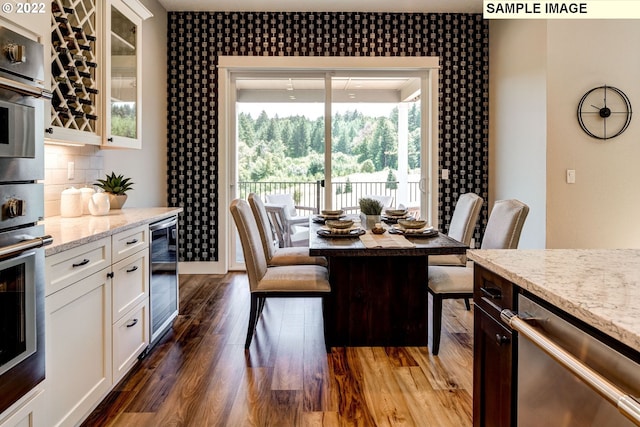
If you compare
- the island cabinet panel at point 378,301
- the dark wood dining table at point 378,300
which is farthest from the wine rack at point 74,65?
the island cabinet panel at point 378,301

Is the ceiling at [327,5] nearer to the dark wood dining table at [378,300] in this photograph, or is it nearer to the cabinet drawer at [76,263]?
the dark wood dining table at [378,300]

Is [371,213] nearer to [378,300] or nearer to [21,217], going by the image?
[378,300]

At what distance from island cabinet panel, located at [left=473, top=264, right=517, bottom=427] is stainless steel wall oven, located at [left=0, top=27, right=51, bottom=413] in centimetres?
151

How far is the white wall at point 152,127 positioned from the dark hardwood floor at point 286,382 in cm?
155

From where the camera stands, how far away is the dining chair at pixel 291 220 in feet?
14.9

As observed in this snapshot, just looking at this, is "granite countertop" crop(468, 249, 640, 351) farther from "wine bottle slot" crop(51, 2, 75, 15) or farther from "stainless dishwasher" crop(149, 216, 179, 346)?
"wine bottle slot" crop(51, 2, 75, 15)

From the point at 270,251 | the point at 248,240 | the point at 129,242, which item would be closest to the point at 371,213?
the point at 270,251

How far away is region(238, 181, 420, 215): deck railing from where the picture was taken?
17.4 feet

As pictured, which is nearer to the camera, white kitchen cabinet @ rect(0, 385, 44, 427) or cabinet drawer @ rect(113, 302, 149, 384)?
white kitchen cabinet @ rect(0, 385, 44, 427)

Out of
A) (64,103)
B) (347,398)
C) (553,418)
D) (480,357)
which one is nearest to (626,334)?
(553,418)

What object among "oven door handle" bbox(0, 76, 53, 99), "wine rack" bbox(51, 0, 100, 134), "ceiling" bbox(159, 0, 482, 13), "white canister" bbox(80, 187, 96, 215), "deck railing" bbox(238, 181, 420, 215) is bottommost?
"white canister" bbox(80, 187, 96, 215)

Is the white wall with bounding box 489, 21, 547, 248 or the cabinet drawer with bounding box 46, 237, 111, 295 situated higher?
the white wall with bounding box 489, 21, 547, 248

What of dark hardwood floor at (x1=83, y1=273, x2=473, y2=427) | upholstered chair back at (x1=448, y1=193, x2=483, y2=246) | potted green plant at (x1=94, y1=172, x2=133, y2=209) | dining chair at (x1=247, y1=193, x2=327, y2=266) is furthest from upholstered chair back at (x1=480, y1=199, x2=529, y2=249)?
potted green plant at (x1=94, y1=172, x2=133, y2=209)

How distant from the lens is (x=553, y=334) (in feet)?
3.35
